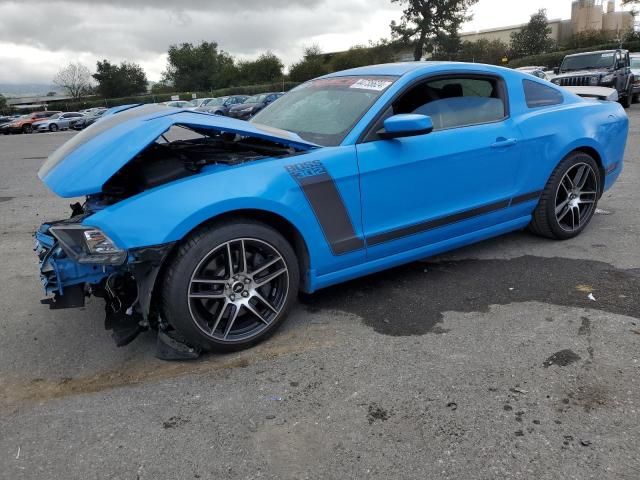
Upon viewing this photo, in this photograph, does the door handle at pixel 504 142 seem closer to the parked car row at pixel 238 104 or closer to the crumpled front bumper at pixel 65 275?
the crumpled front bumper at pixel 65 275

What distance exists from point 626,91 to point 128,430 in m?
19.0

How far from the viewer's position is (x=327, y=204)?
3098 millimetres

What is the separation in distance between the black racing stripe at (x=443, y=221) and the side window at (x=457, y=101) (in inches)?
24.3

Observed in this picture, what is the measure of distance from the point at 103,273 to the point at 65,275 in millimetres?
200

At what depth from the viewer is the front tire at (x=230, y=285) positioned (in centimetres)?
273

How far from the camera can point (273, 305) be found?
10.1 ft

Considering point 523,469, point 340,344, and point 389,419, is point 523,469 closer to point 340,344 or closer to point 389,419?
point 389,419

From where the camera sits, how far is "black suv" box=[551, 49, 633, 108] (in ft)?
52.5

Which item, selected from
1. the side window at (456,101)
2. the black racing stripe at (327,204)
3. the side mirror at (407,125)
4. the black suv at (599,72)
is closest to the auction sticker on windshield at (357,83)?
the side window at (456,101)

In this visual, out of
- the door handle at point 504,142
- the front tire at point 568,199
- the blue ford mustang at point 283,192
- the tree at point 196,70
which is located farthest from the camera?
the tree at point 196,70

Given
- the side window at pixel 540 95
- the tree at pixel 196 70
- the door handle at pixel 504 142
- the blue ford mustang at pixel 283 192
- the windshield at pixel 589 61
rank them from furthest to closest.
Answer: the tree at pixel 196 70, the windshield at pixel 589 61, the side window at pixel 540 95, the door handle at pixel 504 142, the blue ford mustang at pixel 283 192

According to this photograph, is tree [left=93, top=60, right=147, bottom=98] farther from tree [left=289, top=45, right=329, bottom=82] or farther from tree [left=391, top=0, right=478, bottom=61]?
tree [left=391, top=0, right=478, bottom=61]

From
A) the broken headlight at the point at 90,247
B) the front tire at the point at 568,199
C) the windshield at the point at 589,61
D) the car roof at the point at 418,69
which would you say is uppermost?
the car roof at the point at 418,69

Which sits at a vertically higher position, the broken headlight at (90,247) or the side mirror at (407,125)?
the side mirror at (407,125)
